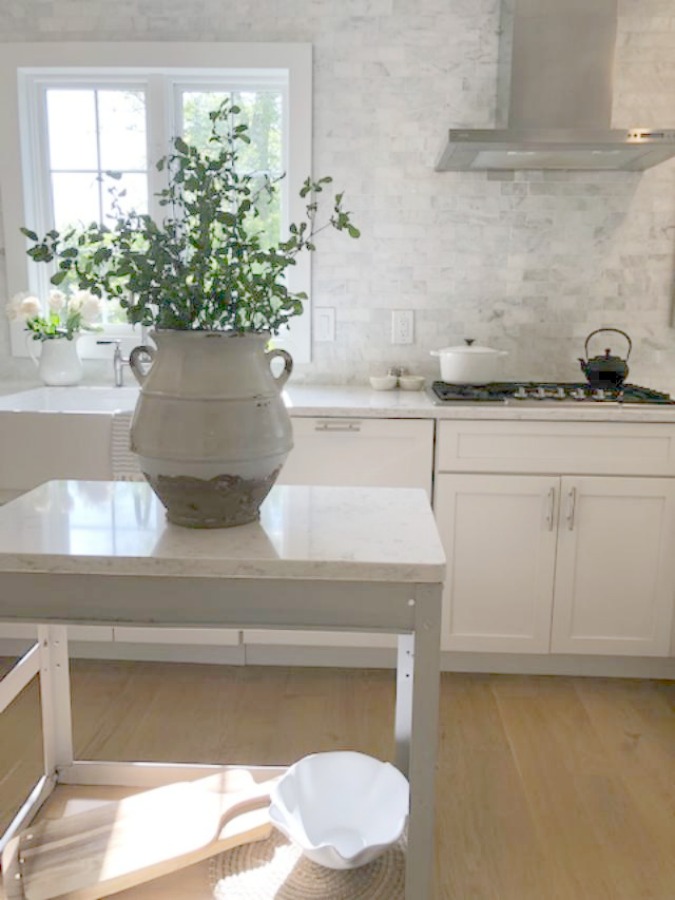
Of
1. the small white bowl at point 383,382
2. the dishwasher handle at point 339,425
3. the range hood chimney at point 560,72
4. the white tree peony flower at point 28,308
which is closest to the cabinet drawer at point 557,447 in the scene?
the dishwasher handle at point 339,425

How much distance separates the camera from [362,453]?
2557mm

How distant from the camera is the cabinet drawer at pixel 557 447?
8.20 feet

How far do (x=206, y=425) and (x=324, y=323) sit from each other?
2023mm

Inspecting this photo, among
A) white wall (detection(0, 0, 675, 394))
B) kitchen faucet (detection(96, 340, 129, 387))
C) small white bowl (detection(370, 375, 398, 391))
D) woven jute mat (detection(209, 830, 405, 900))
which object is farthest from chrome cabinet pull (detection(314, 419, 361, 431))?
woven jute mat (detection(209, 830, 405, 900))

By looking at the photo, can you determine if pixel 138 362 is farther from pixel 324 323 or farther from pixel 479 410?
pixel 324 323

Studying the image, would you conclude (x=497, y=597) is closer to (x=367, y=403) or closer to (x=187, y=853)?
(x=367, y=403)

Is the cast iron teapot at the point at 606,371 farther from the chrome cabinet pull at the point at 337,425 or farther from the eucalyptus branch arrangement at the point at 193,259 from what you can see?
the eucalyptus branch arrangement at the point at 193,259

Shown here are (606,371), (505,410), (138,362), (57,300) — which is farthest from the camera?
(57,300)

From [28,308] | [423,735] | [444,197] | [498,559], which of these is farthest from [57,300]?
[423,735]

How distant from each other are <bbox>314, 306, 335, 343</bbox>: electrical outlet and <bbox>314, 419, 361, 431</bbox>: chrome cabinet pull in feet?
2.12

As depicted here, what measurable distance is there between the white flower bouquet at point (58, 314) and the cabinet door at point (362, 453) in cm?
100

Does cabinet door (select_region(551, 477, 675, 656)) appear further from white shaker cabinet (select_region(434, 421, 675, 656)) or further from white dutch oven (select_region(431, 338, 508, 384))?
white dutch oven (select_region(431, 338, 508, 384))

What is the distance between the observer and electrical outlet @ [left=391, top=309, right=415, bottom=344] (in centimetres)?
306

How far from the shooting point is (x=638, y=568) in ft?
8.45
